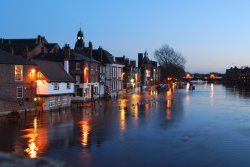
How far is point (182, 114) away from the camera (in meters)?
51.5

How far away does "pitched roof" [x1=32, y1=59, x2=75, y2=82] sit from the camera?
52744mm

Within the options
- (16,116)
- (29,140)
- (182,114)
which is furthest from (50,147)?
(182,114)

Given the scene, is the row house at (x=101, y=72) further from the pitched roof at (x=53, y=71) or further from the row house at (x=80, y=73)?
the pitched roof at (x=53, y=71)

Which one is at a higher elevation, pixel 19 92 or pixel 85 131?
pixel 19 92

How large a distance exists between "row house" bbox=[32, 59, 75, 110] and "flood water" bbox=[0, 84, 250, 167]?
4.40 m

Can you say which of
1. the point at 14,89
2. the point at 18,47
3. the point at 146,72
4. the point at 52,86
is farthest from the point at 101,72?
the point at 146,72

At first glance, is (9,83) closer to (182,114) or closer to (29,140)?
(29,140)

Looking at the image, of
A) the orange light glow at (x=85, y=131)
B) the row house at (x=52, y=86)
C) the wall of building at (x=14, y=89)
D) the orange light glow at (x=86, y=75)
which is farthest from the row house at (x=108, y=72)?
the orange light glow at (x=85, y=131)

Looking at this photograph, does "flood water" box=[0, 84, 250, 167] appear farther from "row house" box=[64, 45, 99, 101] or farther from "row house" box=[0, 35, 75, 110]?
"row house" box=[64, 45, 99, 101]

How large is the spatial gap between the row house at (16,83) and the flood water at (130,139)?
2.13m

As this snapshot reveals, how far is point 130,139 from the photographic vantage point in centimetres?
3150

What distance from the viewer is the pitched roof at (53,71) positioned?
52744 millimetres

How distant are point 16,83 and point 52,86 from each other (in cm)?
630

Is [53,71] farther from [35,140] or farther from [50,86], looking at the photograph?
[35,140]
